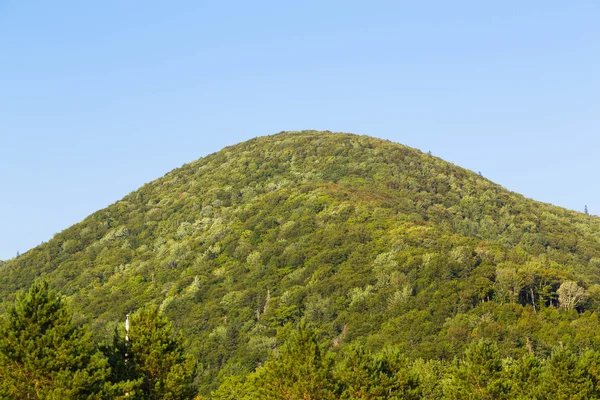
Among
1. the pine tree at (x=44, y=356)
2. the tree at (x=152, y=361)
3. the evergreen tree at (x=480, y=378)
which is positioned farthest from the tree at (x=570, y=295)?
the pine tree at (x=44, y=356)

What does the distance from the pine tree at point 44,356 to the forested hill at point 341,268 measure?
1749 inches

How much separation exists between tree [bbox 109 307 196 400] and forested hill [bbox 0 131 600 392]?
38832 mm

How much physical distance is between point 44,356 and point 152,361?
716 cm

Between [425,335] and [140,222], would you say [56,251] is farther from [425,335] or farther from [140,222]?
[425,335]

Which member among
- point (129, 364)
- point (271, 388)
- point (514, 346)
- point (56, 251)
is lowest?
point (514, 346)

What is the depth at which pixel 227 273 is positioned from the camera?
149875 millimetres

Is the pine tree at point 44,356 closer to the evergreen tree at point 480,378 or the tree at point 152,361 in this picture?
the tree at point 152,361

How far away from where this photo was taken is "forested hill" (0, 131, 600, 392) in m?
106

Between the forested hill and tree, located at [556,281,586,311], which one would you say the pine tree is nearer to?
the forested hill

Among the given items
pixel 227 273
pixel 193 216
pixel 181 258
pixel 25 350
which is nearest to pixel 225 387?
pixel 25 350

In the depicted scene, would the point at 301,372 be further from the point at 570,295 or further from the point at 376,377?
the point at 570,295

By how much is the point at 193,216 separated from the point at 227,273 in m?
39.2

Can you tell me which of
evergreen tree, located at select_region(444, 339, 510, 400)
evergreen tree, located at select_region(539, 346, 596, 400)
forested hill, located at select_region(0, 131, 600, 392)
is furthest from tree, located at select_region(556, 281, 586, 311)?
evergreen tree, located at select_region(444, 339, 510, 400)

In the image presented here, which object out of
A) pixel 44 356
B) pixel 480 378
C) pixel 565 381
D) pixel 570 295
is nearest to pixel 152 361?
pixel 44 356
